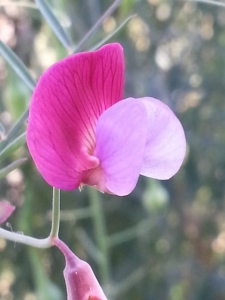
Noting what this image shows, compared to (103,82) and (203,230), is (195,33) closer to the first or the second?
(203,230)

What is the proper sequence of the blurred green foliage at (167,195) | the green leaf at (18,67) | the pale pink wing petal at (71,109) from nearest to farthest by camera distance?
the pale pink wing petal at (71,109) < the green leaf at (18,67) < the blurred green foliage at (167,195)

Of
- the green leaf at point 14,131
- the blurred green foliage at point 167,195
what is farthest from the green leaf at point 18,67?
the blurred green foliage at point 167,195

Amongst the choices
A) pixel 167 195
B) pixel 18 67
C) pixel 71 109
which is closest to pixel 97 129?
pixel 71 109

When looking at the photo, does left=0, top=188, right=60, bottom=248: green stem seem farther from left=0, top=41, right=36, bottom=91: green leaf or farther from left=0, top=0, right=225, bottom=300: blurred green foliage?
left=0, top=0, right=225, bottom=300: blurred green foliage

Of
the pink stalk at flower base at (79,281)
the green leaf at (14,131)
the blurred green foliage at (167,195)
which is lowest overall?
the blurred green foliage at (167,195)

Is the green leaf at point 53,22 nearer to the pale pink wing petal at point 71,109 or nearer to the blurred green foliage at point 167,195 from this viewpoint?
the pale pink wing petal at point 71,109

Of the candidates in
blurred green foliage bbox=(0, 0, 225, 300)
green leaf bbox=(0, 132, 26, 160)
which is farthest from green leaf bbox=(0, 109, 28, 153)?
blurred green foliage bbox=(0, 0, 225, 300)
